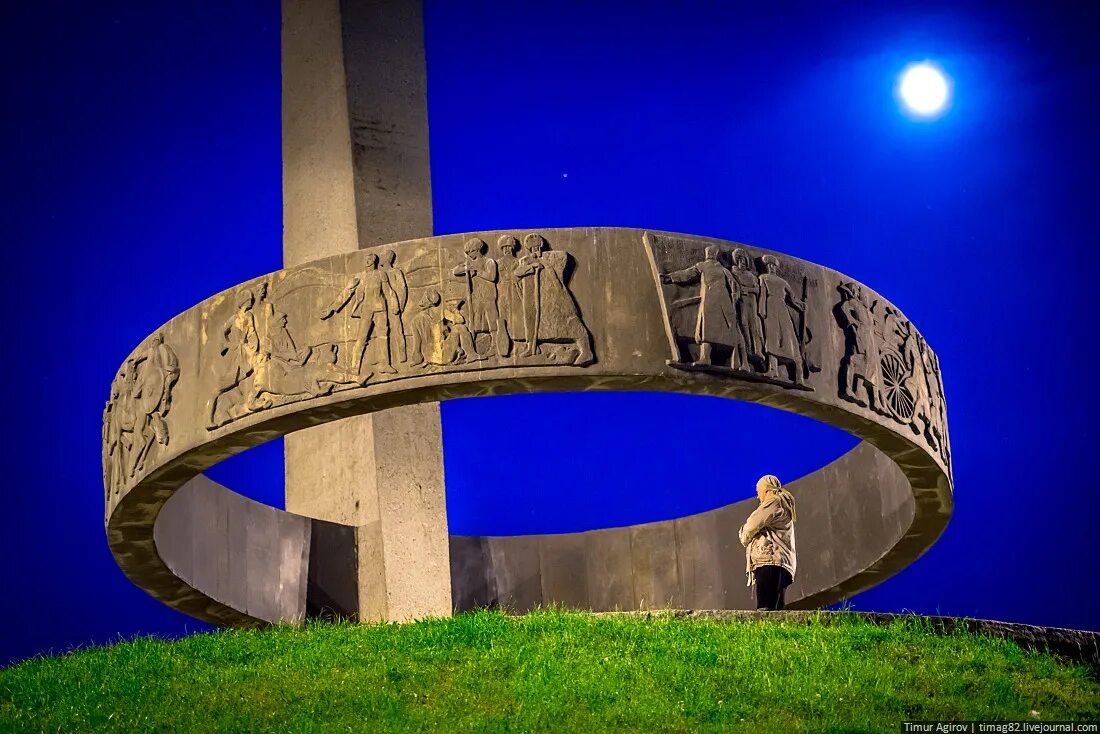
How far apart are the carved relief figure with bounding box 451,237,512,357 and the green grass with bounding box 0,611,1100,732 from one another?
81.4 inches

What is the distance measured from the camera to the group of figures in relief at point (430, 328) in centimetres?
1147

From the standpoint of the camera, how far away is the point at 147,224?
2177 centimetres

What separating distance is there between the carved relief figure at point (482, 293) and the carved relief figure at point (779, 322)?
191 centimetres

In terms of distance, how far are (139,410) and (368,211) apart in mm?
2967

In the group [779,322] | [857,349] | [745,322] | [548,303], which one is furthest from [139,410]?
[857,349]

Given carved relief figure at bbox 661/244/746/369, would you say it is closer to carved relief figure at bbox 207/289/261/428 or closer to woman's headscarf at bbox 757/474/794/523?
woman's headscarf at bbox 757/474/794/523

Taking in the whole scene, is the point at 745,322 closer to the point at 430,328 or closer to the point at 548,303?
the point at 548,303

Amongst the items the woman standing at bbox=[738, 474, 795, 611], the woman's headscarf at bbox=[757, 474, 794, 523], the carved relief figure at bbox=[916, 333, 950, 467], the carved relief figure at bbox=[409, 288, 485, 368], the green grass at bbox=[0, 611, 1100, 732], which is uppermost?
the carved relief figure at bbox=[409, 288, 485, 368]

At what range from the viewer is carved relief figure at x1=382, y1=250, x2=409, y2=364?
38.0 feet

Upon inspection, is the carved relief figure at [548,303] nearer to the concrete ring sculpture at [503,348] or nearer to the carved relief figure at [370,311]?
the concrete ring sculpture at [503,348]

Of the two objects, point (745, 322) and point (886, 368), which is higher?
point (745, 322)

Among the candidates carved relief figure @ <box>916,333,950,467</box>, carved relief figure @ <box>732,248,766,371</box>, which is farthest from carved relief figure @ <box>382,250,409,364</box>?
carved relief figure @ <box>916,333,950,467</box>

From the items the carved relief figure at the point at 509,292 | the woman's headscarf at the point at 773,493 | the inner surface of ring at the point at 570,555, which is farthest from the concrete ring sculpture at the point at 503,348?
the woman's headscarf at the point at 773,493

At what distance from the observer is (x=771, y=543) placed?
43.4 feet
